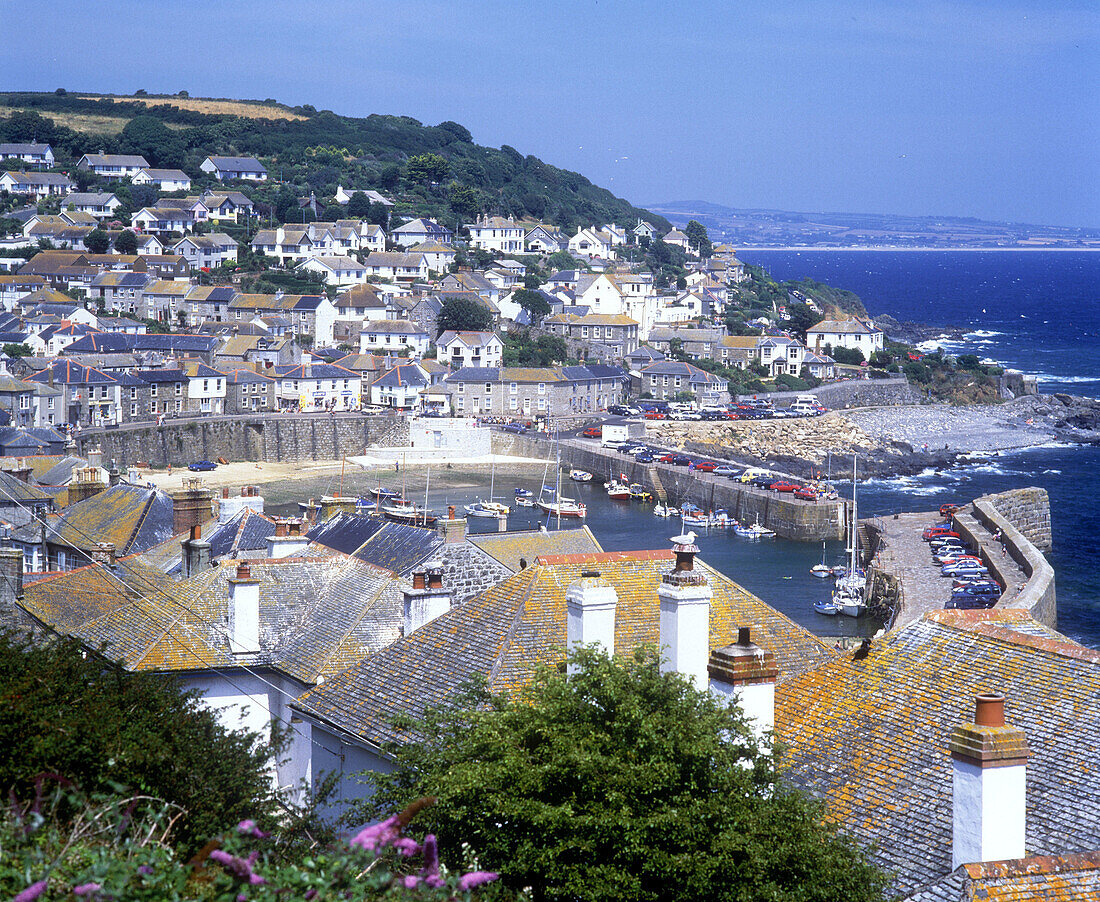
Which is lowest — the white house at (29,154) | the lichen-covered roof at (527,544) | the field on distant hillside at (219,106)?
the lichen-covered roof at (527,544)

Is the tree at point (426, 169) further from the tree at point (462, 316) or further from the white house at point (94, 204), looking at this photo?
the tree at point (462, 316)

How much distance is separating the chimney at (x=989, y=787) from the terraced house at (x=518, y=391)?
237 feet

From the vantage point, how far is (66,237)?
10744 centimetres

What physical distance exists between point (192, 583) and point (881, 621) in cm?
2517

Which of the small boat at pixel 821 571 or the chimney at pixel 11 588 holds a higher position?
the chimney at pixel 11 588

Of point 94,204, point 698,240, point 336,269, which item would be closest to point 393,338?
point 336,269

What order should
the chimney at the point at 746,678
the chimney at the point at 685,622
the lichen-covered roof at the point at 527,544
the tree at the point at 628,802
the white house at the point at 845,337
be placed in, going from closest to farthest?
the tree at the point at 628,802 → the chimney at the point at 746,678 → the chimney at the point at 685,622 → the lichen-covered roof at the point at 527,544 → the white house at the point at 845,337

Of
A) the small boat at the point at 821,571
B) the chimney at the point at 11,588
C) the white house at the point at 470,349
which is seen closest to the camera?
the chimney at the point at 11,588

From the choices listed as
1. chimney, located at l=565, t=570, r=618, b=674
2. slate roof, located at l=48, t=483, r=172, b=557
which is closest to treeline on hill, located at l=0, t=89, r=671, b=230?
slate roof, located at l=48, t=483, r=172, b=557

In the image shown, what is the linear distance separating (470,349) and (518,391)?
27.5 feet

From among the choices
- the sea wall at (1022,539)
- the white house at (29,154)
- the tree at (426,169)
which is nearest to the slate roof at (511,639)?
the sea wall at (1022,539)

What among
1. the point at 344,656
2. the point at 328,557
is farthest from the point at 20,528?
the point at 344,656

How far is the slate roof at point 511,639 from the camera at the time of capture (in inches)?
444

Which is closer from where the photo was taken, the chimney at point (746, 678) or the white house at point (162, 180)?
the chimney at point (746, 678)
